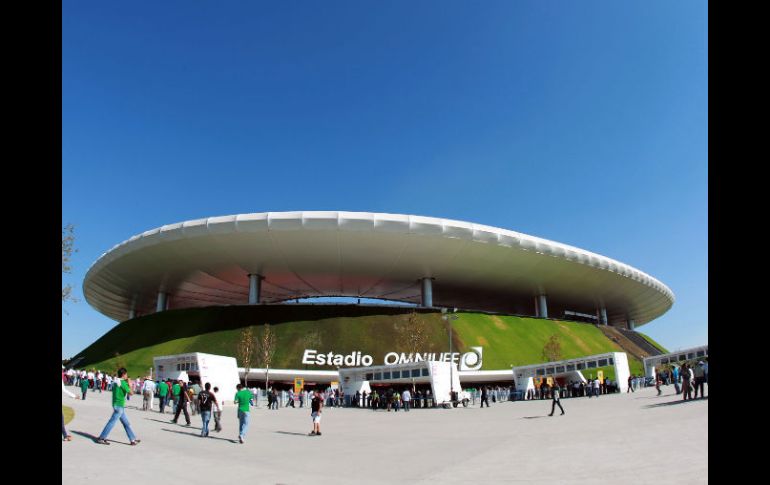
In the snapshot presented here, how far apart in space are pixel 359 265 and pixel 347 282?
8952mm

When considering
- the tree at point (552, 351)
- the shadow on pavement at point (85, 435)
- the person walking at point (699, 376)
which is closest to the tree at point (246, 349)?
the tree at point (552, 351)

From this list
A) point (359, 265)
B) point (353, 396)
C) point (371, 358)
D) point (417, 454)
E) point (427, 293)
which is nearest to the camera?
point (417, 454)

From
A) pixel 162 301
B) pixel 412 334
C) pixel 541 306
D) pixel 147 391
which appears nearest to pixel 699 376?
pixel 147 391

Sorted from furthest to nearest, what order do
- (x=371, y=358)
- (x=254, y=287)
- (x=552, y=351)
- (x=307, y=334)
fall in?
1. (x=254, y=287)
2. (x=552, y=351)
3. (x=307, y=334)
4. (x=371, y=358)

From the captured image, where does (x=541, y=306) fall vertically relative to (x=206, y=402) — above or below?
above

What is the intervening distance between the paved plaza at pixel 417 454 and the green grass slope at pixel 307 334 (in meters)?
31.4

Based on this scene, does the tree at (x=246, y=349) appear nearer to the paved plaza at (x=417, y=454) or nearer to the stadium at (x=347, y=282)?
the stadium at (x=347, y=282)

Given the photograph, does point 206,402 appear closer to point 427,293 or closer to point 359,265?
point 359,265

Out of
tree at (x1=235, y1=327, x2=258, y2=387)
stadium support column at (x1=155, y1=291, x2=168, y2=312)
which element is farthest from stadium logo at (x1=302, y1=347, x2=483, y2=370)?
stadium support column at (x1=155, y1=291, x2=168, y2=312)

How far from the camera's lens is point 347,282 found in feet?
201

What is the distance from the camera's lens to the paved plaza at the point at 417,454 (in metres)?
7.97
